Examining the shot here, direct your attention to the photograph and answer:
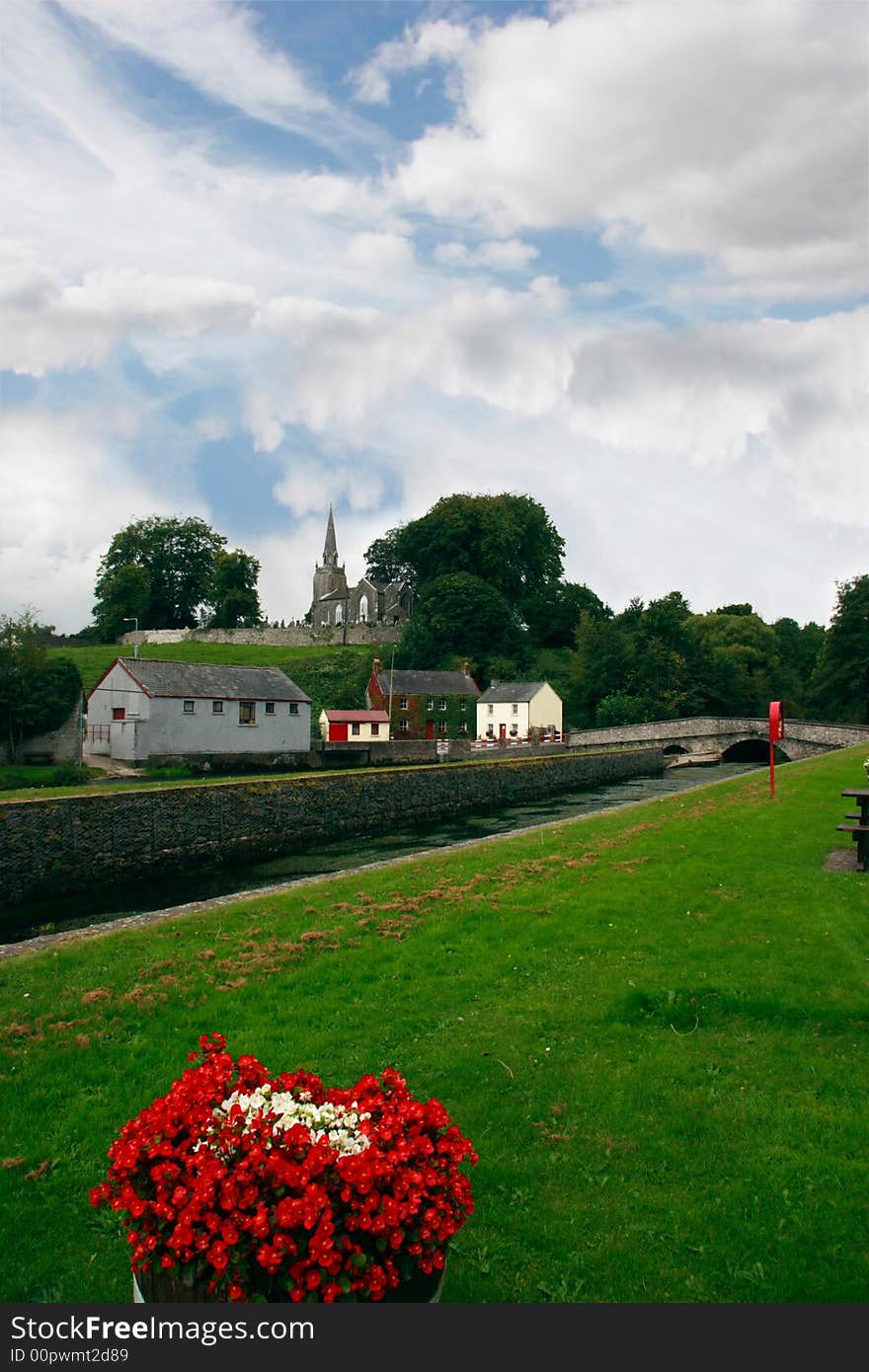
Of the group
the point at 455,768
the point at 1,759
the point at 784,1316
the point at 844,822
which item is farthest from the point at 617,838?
the point at 1,759

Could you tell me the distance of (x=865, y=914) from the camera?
11.5 m

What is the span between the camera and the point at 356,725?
69000mm

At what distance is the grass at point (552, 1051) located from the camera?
4.96 meters

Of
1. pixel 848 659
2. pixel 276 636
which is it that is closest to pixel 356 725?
pixel 276 636

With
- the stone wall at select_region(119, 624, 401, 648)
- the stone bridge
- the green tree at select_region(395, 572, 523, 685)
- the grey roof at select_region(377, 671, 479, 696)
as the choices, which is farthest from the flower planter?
the stone wall at select_region(119, 624, 401, 648)

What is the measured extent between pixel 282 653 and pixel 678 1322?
96.4 m

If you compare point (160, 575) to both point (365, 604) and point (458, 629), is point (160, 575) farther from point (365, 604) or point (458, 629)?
point (458, 629)

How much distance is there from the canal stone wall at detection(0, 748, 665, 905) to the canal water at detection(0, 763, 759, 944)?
111cm

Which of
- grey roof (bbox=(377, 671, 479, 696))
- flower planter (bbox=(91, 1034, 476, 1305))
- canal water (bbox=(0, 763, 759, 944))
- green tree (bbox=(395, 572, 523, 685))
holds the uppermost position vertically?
green tree (bbox=(395, 572, 523, 685))

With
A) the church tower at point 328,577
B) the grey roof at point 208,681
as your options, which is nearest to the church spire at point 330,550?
the church tower at point 328,577

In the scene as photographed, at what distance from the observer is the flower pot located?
3.62 meters

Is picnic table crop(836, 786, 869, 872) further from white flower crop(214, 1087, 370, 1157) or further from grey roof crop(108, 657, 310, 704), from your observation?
grey roof crop(108, 657, 310, 704)

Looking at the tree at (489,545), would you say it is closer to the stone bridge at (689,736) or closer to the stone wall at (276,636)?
the stone wall at (276,636)

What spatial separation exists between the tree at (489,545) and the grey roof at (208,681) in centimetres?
4840
